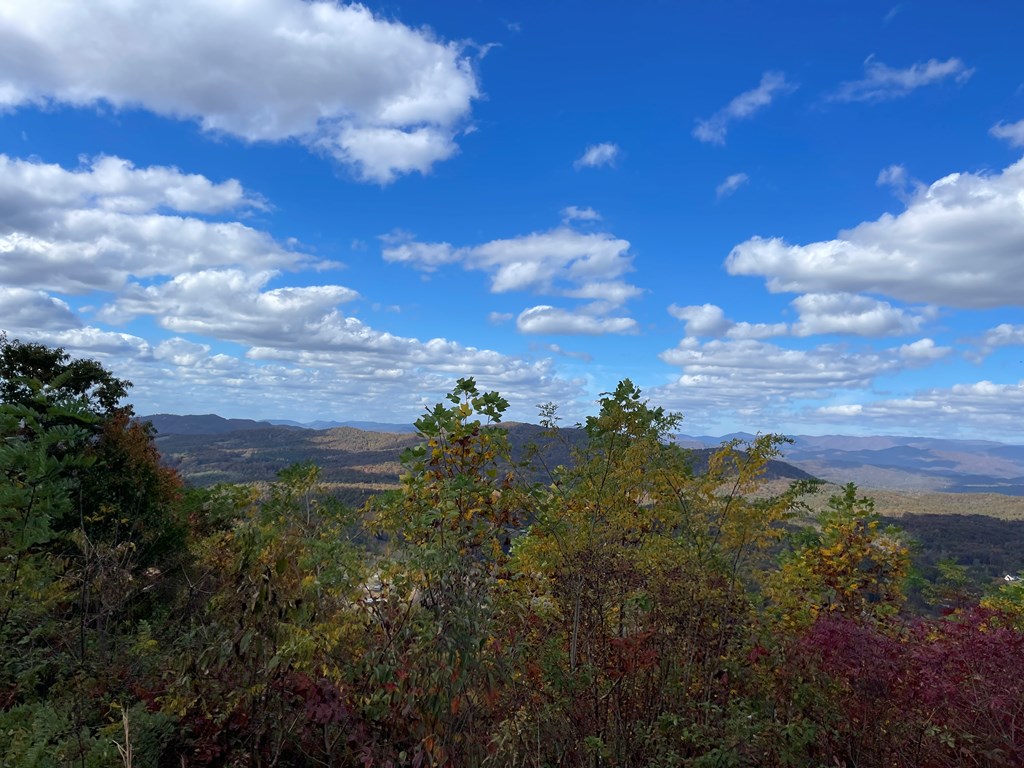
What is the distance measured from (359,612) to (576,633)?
172 centimetres

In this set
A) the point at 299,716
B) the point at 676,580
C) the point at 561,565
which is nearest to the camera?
the point at 299,716

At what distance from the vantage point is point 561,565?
4.96 meters

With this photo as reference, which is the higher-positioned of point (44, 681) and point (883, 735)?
point (883, 735)

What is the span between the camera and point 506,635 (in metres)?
4.38

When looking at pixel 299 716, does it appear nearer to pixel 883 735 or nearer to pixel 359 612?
pixel 359 612

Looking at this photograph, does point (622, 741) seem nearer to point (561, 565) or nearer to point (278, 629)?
point (561, 565)

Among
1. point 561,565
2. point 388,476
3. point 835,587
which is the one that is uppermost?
point 561,565

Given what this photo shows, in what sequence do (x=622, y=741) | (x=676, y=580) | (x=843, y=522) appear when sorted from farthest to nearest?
(x=843, y=522) < (x=676, y=580) < (x=622, y=741)

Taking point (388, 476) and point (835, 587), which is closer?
point (835, 587)

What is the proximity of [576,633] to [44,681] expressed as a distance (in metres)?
4.61

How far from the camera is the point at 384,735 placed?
353 centimetres

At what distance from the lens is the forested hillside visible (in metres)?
3.43

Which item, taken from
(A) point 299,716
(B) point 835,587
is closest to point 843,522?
(B) point 835,587

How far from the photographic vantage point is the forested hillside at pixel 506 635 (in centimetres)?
343
